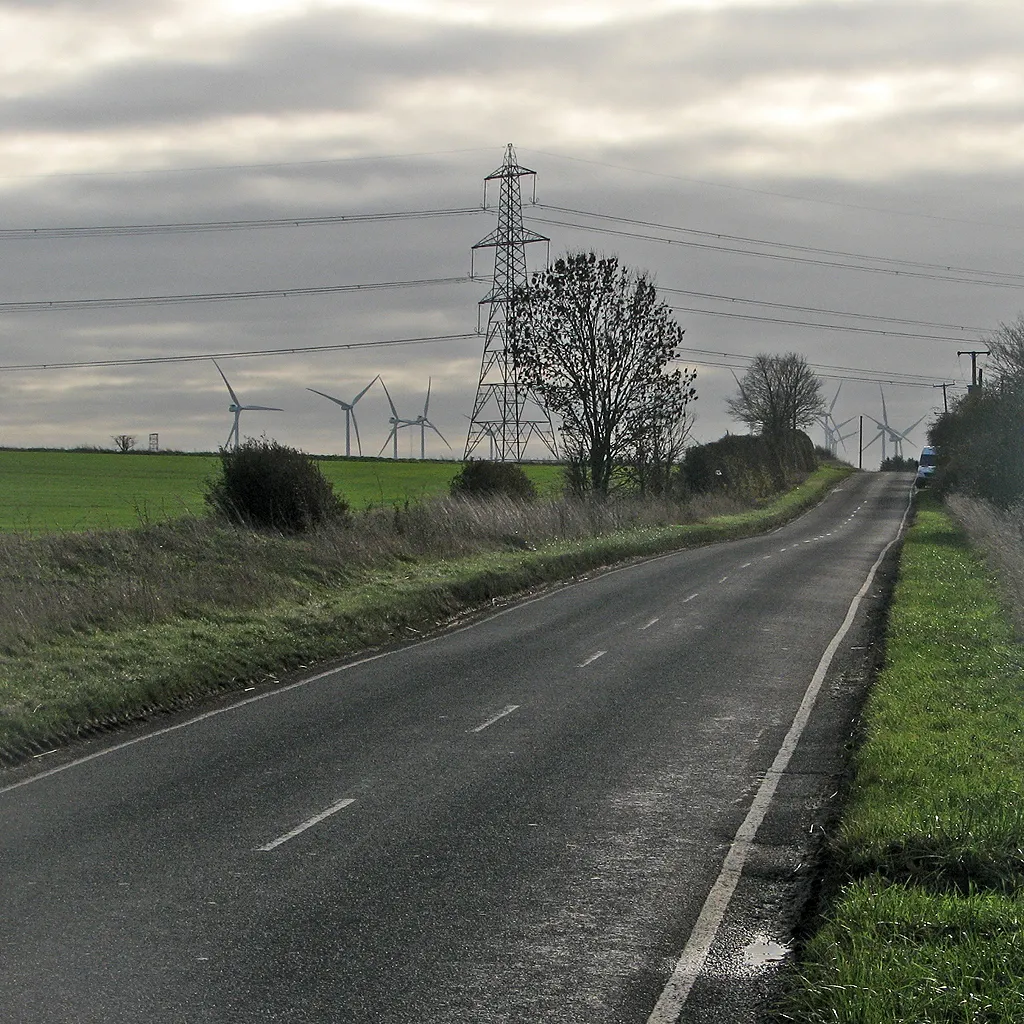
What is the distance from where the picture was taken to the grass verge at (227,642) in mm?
13039

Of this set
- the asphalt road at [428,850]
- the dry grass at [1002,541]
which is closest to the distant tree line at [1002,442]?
the dry grass at [1002,541]

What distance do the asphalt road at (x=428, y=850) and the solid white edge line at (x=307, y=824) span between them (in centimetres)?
3

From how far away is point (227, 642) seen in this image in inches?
667

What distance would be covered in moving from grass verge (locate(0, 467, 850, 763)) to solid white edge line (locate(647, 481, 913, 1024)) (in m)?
6.47

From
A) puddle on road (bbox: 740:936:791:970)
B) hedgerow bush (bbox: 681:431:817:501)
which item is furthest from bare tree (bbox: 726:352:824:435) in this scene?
puddle on road (bbox: 740:936:791:970)

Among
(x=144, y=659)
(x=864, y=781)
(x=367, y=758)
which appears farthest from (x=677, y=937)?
(x=144, y=659)

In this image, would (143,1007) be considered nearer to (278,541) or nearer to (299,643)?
(299,643)

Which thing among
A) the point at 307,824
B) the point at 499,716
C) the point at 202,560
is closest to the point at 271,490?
the point at 202,560

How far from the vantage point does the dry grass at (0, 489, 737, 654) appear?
17.3 m

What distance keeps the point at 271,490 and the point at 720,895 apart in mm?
23950

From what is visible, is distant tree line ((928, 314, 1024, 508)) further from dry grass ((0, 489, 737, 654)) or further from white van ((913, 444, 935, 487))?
white van ((913, 444, 935, 487))

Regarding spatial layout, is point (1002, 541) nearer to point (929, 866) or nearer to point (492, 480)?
point (492, 480)

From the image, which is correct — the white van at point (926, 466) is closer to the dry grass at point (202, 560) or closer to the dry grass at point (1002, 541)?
the dry grass at point (1002, 541)

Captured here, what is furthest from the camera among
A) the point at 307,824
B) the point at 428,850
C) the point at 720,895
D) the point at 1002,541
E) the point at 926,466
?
the point at 926,466
